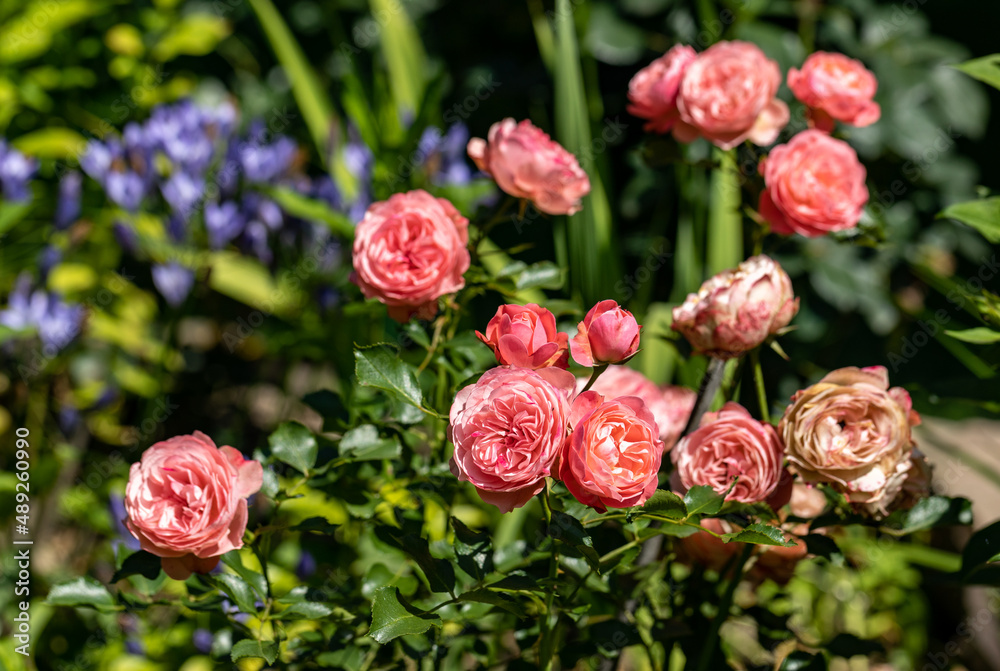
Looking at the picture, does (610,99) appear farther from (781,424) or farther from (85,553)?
(85,553)

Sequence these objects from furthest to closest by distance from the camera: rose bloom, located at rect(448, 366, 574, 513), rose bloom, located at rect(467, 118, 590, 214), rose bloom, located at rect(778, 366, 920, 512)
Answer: rose bloom, located at rect(467, 118, 590, 214), rose bloom, located at rect(778, 366, 920, 512), rose bloom, located at rect(448, 366, 574, 513)

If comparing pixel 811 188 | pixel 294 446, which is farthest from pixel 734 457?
pixel 294 446

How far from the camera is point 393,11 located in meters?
1.86

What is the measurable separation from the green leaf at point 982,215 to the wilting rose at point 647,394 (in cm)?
38

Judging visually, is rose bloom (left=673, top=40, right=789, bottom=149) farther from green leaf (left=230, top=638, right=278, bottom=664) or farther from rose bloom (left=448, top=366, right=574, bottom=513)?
green leaf (left=230, top=638, right=278, bottom=664)

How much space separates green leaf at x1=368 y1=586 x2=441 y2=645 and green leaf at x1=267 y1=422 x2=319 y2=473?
0.17m

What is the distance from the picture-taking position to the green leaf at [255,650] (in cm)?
64

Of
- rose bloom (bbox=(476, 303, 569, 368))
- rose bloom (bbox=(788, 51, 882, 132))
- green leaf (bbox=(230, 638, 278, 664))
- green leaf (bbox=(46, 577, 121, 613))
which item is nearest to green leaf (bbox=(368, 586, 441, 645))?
green leaf (bbox=(230, 638, 278, 664))

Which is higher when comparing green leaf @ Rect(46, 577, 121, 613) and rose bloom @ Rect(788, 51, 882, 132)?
rose bloom @ Rect(788, 51, 882, 132)

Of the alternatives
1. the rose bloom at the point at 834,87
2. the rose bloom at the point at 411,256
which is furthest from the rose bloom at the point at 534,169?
the rose bloom at the point at 834,87

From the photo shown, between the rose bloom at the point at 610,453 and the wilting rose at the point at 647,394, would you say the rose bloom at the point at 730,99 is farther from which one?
the rose bloom at the point at 610,453

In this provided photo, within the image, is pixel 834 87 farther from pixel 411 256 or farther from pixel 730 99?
pixel 411 256

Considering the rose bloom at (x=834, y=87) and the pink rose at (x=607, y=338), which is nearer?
the pink rose at (x=607, y=338)

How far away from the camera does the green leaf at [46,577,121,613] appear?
745 mm
